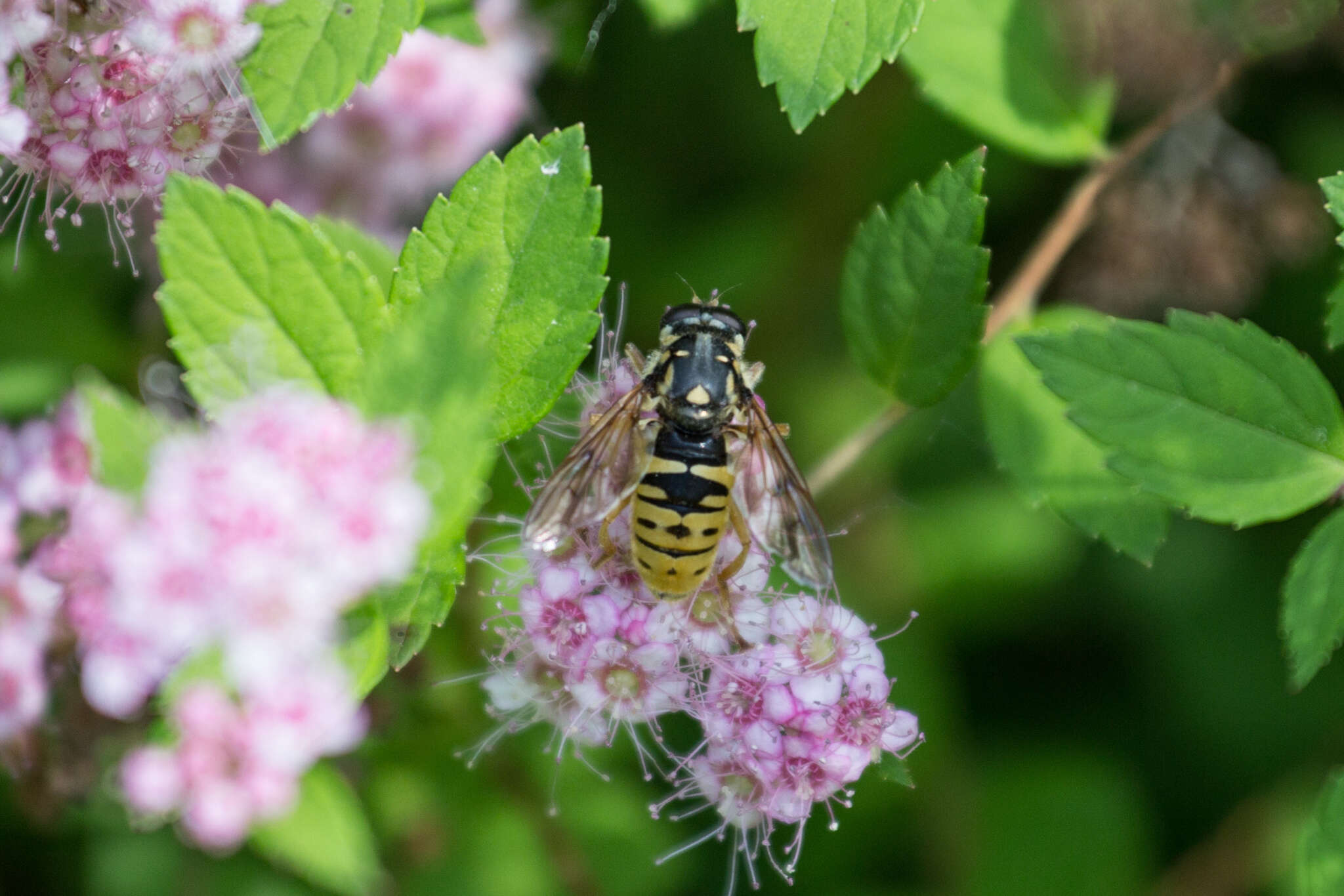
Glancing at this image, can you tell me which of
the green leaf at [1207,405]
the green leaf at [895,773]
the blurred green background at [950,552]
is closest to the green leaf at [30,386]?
the blurred green background at [950,552]

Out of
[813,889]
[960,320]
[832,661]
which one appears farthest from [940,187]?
[813,889]

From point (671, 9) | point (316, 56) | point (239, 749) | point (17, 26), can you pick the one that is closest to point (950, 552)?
point (671, 9)

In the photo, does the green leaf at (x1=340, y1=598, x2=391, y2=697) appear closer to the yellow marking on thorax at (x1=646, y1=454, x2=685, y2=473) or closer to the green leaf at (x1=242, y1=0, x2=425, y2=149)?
the yellow marking on thorax at (x1=646, y1=454, x2=685, y2=473)

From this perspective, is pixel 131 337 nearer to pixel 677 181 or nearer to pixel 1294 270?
pixel 677 181

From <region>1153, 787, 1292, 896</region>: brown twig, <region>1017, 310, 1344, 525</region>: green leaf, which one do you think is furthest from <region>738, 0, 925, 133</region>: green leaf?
<region>1153, 787, 1292, 896</region>: brown twig

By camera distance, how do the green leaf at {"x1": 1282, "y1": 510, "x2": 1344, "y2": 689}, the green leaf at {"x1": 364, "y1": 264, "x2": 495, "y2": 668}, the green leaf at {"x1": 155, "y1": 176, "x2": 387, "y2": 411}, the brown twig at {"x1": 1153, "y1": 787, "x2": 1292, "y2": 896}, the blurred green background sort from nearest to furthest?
the green leaf at {"x1": 364, "y1": 264, "x2": 495, "y2": 668}, the green leaf at {"x1": 155, "y1": 176, "x2": 387, "y2": 411}, the green leaf at {"x1": 1282, "y1": 510, "x2": 1344, "y2": 689}, the blurred green background, the brown twig at {"x1": 1153, "y1": 787, "x2": 1292, "y2": 896}

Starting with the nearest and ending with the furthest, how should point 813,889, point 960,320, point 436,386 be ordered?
point 436,386 < point 960,320 < point 813,889
